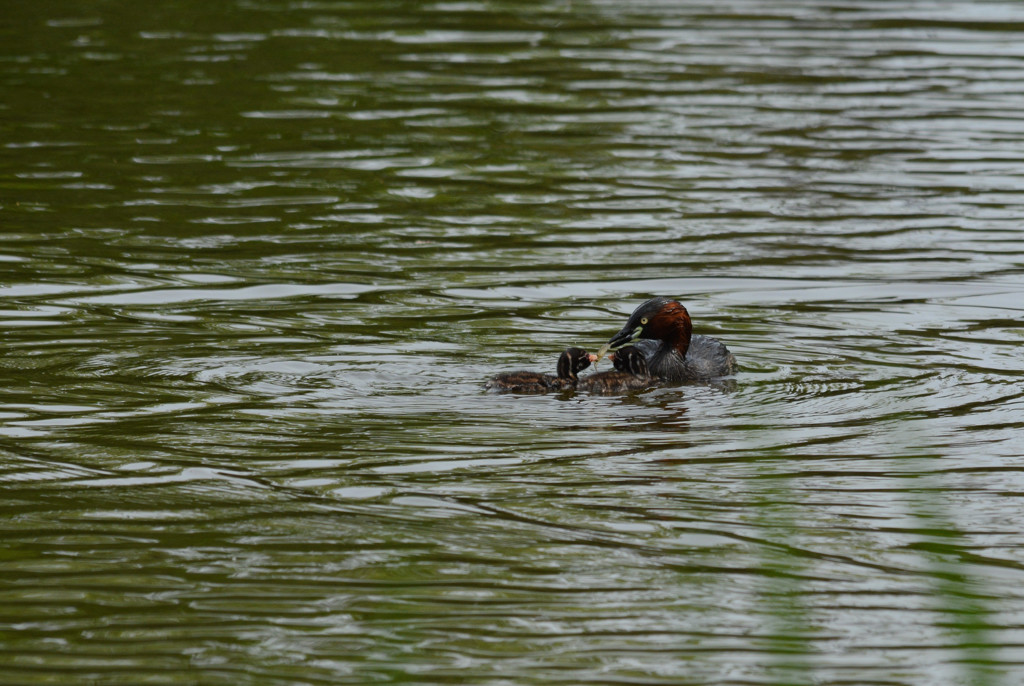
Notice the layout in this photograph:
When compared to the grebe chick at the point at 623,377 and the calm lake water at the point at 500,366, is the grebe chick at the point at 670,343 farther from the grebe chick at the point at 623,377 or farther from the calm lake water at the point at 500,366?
the calm lake water at the point at 500,366

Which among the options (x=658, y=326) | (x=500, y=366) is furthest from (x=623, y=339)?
(x=500, y=366)

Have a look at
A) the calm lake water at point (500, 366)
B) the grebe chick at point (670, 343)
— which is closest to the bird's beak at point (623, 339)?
the grebe chick at point (670, 343)

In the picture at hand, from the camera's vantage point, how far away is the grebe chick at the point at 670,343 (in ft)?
33.1

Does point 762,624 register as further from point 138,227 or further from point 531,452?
point 138,227

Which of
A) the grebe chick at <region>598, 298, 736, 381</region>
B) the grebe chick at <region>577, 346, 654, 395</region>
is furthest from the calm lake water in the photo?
the grebe chick at <region>598, 298, 736, 381</region>

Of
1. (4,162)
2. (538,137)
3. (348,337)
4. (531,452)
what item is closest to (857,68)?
(538,137)

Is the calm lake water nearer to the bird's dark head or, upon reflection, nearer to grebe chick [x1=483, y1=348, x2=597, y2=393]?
grebe chick [x1=483, y1=348, x2=597, y2=393]

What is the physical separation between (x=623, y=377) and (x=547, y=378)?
2.36ft

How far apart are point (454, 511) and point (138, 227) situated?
7.23m

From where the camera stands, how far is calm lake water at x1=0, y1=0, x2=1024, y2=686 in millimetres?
6211

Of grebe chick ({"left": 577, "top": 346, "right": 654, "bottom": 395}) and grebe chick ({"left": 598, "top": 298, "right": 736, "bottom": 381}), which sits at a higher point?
grebe chick ({"left": 598, "top": 298, "right": 736, "bottom": 381})

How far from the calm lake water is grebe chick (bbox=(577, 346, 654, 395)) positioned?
0.12 metres

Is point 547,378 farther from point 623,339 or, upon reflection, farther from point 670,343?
point 670,343

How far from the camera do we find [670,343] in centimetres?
1025
